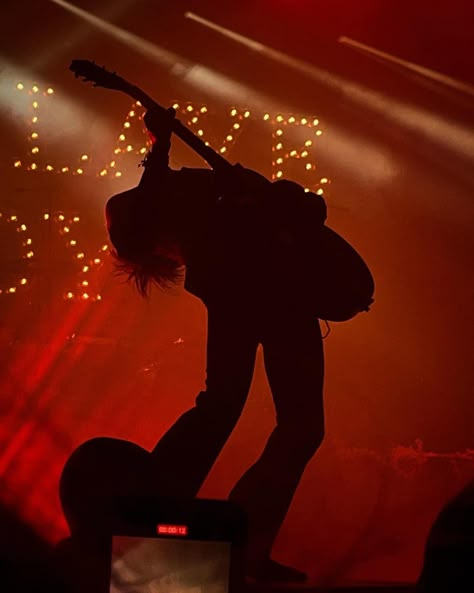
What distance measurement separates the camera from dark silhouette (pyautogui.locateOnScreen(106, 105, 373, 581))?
262 centimetres

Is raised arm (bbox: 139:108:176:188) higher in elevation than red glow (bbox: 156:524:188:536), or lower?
higher

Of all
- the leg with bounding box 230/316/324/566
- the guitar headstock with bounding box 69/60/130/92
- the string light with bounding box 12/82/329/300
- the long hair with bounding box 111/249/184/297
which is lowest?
the leg with bounding box 230/316/324/566

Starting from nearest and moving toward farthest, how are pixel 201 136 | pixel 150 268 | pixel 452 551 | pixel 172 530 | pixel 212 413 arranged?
1. pixel 452 551
2. pixel 172 530
3. pixel 212 413
4. pixel 150 268
5. pixel 201 136

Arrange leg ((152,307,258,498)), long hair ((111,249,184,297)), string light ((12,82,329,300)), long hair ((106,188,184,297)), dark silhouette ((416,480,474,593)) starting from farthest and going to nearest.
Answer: string light ((12,82,329,300)) < long hair ((111,249,184,297)) < long hair ((106,188,184,297)) < leg ((152,307,258,498)) < dark silhouette ((416,480,474,593))

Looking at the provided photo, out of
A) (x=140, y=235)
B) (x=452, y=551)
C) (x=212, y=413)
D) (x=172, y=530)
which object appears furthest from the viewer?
(x=140, y=235)

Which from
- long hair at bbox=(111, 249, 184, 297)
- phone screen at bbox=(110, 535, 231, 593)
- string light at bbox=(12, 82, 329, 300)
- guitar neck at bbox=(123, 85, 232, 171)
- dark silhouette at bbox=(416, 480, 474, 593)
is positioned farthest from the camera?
string light at bbox=(12, 82, 329, 300)

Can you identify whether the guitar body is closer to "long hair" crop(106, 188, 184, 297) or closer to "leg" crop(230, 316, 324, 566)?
"leg" crop(230, 316, 324, 566)

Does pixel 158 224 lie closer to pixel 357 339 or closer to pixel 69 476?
pixel 69 476

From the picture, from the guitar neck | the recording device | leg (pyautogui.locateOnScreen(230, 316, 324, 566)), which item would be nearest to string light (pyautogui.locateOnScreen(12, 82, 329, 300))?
the guitar neck

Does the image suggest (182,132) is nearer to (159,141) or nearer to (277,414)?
(159,141)

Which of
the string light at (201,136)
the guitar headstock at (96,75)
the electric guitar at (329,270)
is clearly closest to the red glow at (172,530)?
the electric guitar at (329,270)

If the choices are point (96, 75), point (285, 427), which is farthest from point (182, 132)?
point (285, 427)

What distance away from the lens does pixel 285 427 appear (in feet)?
8.88

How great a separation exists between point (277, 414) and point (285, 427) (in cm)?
5
